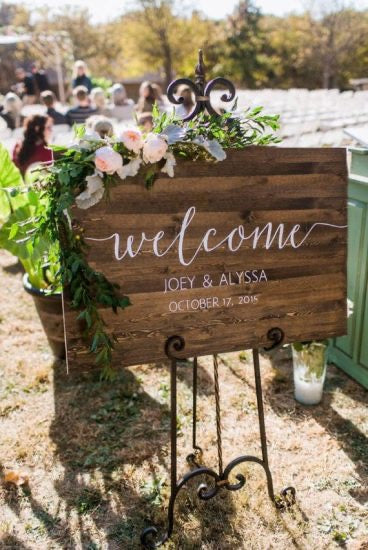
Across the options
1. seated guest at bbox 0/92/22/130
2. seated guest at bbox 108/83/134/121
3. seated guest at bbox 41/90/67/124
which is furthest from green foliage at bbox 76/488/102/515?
seated guest at bbox 108/83/134/121

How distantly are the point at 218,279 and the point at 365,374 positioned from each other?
1769 millimetres

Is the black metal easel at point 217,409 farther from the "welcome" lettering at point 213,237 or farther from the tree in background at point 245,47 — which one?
the tree in background at point 245,47

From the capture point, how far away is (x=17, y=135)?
327 inches

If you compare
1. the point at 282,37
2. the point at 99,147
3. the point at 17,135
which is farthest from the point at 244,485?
the point at 282,37

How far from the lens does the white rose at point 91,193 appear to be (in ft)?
5.30

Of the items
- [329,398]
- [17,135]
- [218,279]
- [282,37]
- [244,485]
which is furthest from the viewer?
[282,37]

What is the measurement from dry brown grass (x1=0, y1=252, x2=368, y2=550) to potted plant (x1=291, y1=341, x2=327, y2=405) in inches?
3.5

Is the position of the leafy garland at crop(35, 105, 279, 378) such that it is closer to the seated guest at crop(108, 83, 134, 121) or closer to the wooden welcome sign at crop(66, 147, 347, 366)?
the wooden welcome sign at crop(66, 147, 347, 366)

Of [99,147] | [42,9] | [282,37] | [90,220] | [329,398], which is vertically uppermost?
[42,9]

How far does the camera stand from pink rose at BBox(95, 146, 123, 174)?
1587 millimetres

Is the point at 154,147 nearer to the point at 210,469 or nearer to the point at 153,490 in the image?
the point at 210,469

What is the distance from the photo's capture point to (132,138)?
1.63 metres

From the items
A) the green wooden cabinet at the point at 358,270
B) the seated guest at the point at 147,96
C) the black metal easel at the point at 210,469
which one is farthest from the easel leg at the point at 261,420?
the seated guest at the point at 147,96

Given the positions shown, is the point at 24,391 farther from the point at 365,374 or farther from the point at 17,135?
the point at 17,135
